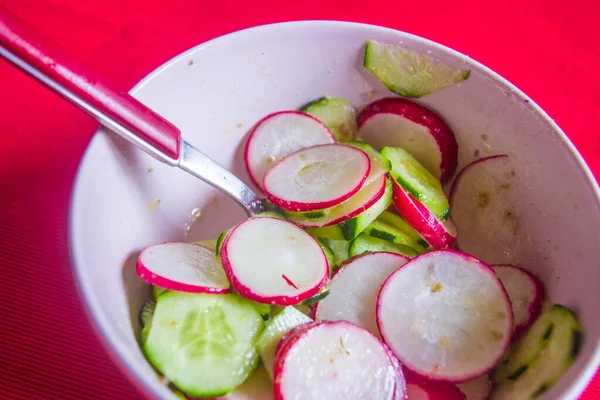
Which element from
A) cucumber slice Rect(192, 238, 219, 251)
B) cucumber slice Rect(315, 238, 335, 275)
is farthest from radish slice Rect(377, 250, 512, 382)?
cucumber slice Rect(192, 238, 219, 251)

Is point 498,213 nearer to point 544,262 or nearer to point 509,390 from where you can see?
point 544,262

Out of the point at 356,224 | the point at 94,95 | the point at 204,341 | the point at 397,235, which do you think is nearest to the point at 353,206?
the point at 356,224

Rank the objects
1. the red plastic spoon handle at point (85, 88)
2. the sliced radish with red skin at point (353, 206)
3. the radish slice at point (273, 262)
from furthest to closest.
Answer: the sliced radish with red skin at point (353, 206), the radish slice at point (273, 262), the red plastic spoon handle at point (85, 88)

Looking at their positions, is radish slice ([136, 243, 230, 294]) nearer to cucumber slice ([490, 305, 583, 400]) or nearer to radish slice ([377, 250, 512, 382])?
radish slice ([377, 250, 512, 382])

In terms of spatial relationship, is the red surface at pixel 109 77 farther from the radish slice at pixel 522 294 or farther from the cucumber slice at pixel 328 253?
the cucumber slice at pixel 328 253

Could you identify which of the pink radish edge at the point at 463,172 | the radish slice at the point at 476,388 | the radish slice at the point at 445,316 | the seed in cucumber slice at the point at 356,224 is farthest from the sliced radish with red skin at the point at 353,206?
the radish slice at the point at 476,388

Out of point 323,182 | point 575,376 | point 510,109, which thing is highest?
point 510,109

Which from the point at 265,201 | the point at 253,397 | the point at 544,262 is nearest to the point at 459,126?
the point at 544,262
